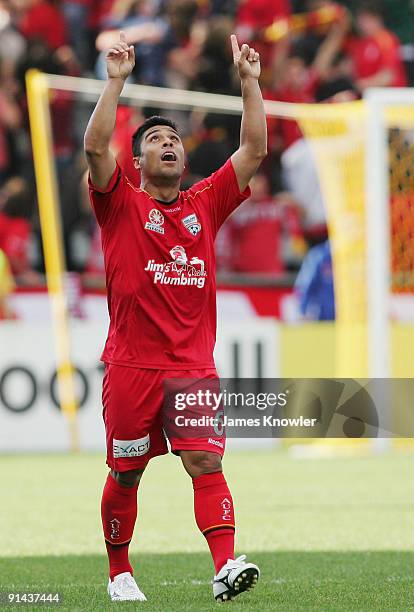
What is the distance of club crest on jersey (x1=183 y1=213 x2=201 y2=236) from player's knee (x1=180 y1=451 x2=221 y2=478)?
38.1 inches

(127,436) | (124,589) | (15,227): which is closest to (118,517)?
(124,589)

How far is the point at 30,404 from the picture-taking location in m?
14.3

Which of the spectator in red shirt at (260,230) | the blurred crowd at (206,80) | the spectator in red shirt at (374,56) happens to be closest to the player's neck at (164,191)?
the blurred crowd at (206,80)

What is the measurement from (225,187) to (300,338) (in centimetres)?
861

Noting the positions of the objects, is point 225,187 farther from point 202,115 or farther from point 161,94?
point 202,115

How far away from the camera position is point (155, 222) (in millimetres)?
5980

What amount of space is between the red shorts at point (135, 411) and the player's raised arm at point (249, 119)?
3.22 feet

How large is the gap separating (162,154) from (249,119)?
1.50 feet

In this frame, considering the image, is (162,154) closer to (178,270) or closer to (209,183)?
(209,183)

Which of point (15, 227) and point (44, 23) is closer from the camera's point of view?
point (15, 227)

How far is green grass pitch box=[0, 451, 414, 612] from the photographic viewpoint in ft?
19.9

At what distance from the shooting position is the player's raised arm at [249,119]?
6.12 meters

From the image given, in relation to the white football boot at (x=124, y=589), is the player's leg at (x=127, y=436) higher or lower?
higher

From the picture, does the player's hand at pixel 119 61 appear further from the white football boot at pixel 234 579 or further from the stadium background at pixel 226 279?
the stadium background at pixel 226 279
